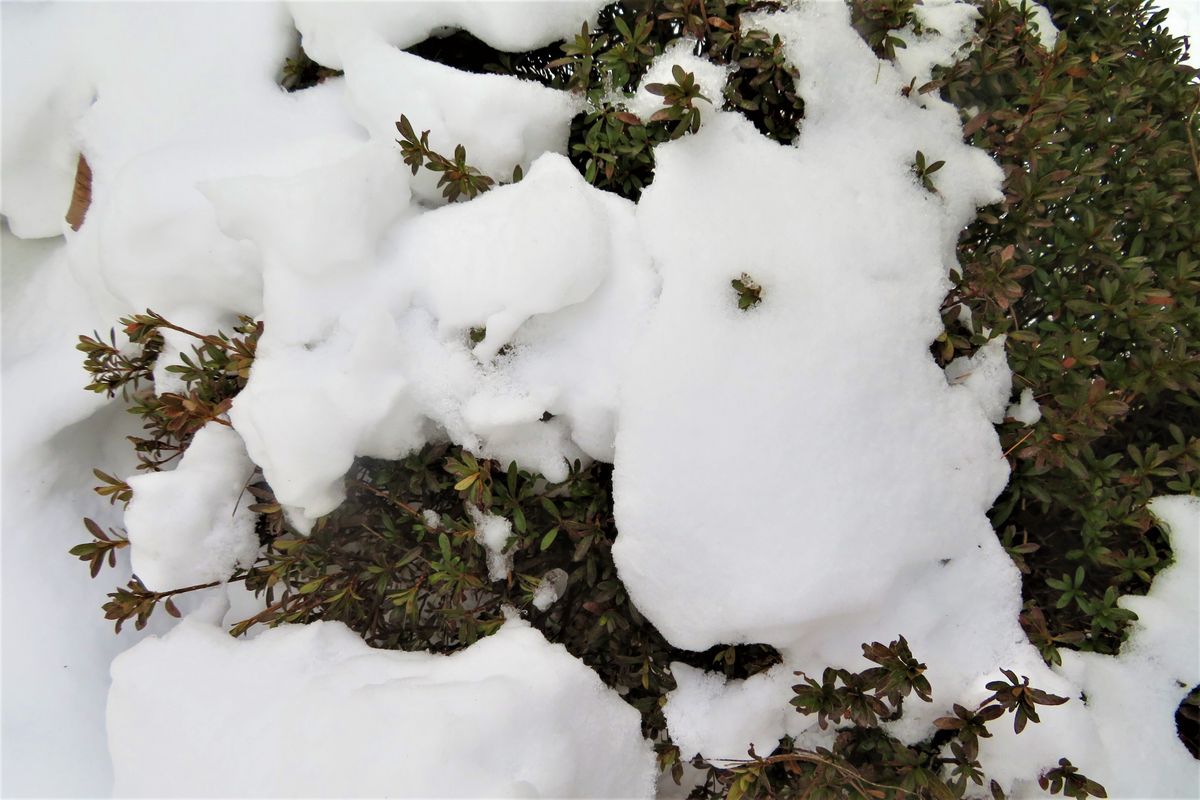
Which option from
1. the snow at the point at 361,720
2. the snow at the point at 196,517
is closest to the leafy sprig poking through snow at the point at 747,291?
the snow at the point at 361,720

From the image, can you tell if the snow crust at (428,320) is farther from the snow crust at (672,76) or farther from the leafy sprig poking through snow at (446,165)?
the snow crust at (672,76)

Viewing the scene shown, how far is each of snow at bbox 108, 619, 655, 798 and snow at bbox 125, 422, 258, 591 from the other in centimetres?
17

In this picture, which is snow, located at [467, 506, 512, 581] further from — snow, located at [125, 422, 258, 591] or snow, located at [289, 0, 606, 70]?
snow, located at [289, 0, 606, 70]

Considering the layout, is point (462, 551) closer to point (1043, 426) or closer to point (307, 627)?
point (307, 627)

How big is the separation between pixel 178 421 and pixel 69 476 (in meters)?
0.88

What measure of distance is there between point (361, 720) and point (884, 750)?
1111 millimetres

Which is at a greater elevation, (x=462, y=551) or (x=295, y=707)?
(x=462, y=551)

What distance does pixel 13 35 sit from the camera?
226 cm

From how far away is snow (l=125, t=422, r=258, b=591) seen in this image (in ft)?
5.69

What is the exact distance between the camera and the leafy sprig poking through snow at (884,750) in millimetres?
1426

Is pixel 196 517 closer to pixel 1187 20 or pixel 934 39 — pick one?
pixel 934 39

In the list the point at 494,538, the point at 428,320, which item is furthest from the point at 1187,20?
the point at 494,538

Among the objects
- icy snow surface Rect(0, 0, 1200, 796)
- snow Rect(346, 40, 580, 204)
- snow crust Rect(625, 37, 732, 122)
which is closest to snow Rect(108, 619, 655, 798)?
icy snow surface Rect(0, 0, 1200, 796)

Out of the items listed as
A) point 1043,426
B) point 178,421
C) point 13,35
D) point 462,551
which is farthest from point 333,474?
point 13,35
